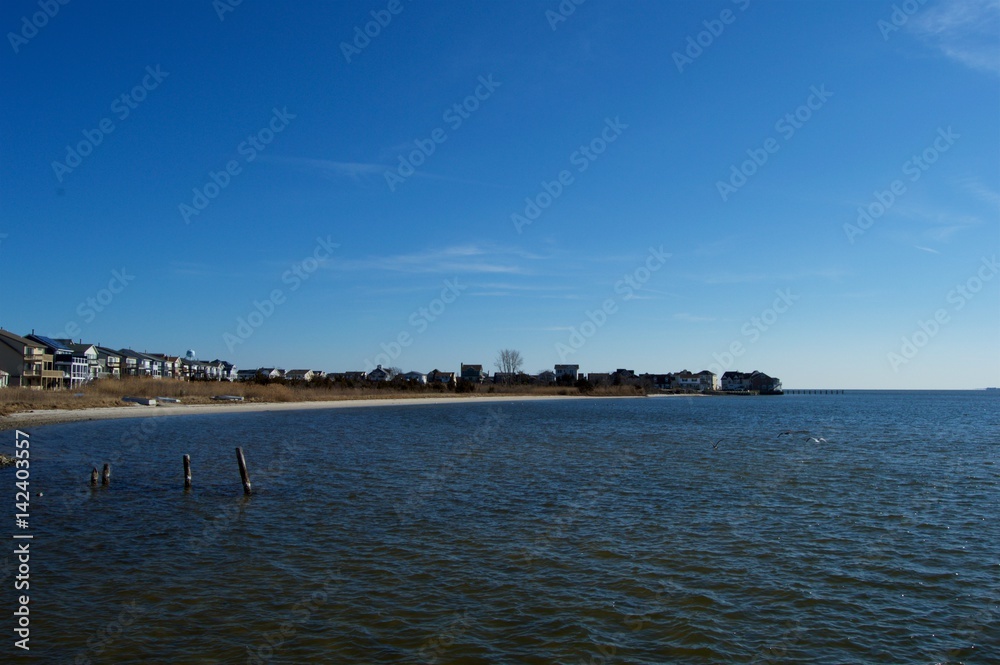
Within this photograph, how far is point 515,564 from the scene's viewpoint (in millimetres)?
13336

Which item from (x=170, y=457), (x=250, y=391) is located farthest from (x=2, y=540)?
(x=250, y=391)

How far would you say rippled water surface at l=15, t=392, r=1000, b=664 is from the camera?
9539 millimetres

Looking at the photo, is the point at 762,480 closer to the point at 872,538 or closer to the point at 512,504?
the point at 872,538

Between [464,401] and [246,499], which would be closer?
[246,499]

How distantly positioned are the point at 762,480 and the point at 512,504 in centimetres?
1076

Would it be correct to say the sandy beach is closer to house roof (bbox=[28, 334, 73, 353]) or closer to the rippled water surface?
the rippled water surface

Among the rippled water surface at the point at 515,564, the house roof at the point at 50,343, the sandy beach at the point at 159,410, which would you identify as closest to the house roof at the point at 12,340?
the house roof at the point at 50,343

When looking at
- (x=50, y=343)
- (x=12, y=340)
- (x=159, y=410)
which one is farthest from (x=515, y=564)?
(x=50, y=343)

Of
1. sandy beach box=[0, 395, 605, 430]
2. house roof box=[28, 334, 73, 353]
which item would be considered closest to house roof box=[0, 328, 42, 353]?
house roof box=[28, 334, 73, 353]

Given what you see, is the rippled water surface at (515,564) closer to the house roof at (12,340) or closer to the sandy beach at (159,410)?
the sandy beach at (159,410)

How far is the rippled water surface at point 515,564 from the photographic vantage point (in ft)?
31.3

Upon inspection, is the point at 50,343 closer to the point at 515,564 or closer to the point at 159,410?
the point at 159,410

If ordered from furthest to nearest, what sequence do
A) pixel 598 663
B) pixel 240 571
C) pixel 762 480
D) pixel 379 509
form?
1. pixel 762 480
2. pixel 379 509
3. pixel 240 571
4. pixel 598 663

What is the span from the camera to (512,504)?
1964 cm
